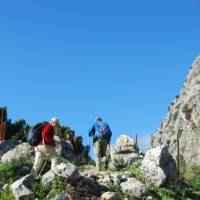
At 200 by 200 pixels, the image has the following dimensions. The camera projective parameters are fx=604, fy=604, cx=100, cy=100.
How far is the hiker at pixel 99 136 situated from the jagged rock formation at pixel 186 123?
17089mm

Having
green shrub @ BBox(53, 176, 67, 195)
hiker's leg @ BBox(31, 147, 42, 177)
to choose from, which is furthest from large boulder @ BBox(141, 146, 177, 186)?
hiker's leg @ BBox(31, 147, 42, 177)

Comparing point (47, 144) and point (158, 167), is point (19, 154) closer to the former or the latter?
point (47, 144)

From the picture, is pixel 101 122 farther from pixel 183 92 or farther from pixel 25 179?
pixel 183 92

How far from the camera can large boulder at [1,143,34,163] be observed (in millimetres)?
24766

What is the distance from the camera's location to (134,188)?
725 inches

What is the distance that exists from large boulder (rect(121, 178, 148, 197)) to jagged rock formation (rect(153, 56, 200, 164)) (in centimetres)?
2011

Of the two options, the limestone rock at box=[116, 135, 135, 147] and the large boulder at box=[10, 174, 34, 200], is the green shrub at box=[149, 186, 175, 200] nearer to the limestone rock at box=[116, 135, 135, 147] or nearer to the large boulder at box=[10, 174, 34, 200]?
the large boulder at box=[10, 174, 34, 200]

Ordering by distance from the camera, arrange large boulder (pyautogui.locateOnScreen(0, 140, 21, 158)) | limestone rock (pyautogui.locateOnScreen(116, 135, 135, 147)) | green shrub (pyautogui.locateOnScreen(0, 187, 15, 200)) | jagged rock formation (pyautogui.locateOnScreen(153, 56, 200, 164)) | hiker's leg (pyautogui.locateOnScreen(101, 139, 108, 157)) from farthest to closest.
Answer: jagged rock formation (pyautogui.locateOnScreen(153, 56, 200, 164)) → limestone rock (pyautogui.locateOnScreen(116, 135, 135, 147)) → large boulder (pyautogui.locateOnScreen(0, 140, 21, 158)) → hiker's leg (pyautogui.locateOnScreen(101, 139, 108, 157)) → green shrub (pyautogui.locateOnScreen(0, 187, 15, 200))

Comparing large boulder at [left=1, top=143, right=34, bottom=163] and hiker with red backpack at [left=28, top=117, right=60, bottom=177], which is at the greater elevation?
large boulder at [left=1, top=143, right=34, bottom=163]

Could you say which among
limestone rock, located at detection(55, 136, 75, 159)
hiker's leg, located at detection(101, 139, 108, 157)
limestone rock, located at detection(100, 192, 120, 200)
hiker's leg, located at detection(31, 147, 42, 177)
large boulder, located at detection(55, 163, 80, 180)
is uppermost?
limestone rock, located at detection(55, 136, 75, 159)

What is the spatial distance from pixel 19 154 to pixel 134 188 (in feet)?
25.9

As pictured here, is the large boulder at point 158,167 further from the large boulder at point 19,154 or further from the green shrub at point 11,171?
the large boulder at point 19,154

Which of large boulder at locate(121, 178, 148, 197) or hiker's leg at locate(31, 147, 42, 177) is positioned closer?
large boulder at locate(121, 178, 148, 197)

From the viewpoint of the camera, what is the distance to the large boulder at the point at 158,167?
63.8ft
